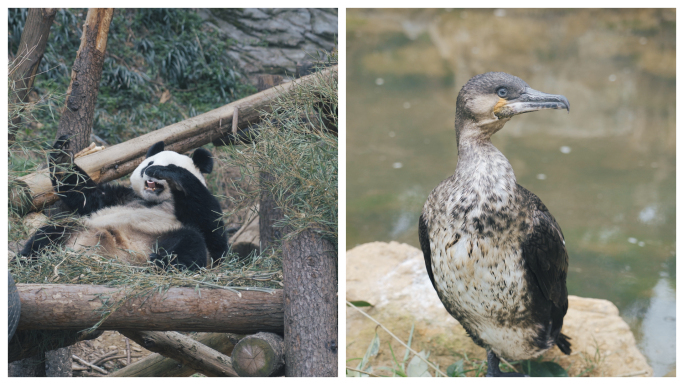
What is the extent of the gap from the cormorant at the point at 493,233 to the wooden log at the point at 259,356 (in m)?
0.51

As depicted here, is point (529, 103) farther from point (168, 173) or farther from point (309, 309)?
point (168, 173)

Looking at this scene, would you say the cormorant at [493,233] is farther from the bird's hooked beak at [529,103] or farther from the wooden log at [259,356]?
the wooden log at [259,356]

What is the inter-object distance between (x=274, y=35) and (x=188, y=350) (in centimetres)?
357

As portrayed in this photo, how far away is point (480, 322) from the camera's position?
5.06 feet

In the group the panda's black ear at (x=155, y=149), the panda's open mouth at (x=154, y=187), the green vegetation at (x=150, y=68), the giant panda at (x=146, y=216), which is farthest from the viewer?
the green vegetation at (x=150, y=68)

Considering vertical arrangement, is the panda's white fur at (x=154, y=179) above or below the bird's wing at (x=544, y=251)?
above

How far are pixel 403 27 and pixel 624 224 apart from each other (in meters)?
3.12

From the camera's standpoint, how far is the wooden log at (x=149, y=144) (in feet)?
6.82

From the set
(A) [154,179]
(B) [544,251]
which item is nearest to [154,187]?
(A) [154,179]

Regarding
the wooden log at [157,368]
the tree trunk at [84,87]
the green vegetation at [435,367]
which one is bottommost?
the wooden log at [157,368]

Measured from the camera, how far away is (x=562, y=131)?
422cm

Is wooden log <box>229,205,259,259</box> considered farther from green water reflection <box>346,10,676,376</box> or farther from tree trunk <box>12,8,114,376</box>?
tree trunk <box>12,8,114,376</box>

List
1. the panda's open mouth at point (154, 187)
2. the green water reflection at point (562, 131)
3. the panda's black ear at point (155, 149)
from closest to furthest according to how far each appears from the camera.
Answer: the panda's open mouth at point (154, 187) → the panda's black ear at point (155, 149) → the green water reflection at point (562, 131)

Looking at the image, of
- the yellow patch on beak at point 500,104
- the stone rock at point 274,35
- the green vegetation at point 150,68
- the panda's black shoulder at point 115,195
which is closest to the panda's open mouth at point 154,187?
the panda's black shoulder at point 115,195
